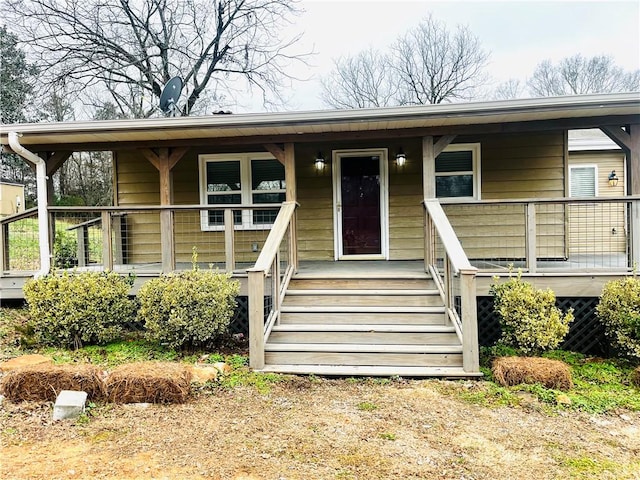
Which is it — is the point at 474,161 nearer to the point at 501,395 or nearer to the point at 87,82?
the point at 501,395

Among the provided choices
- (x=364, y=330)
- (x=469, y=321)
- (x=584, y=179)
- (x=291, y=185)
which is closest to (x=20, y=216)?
(x=291, y=185)

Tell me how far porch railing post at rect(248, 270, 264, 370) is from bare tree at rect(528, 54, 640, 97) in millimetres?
25382

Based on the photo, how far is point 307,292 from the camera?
219 inches

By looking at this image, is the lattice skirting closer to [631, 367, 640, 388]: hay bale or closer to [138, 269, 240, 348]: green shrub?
[631, 367, 640, 388]: hay bale

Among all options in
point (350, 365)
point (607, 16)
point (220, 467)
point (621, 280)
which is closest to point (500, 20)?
point (607, 16)

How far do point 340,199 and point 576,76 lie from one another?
2445 centimetres

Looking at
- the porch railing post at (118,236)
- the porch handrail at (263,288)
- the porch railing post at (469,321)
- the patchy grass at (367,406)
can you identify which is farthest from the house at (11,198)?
the porch railing post at (469,321)

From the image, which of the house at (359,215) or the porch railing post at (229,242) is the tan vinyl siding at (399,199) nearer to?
the house at (359,215)

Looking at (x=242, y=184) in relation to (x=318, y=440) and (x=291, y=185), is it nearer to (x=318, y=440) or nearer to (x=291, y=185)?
(x=291, y=185)

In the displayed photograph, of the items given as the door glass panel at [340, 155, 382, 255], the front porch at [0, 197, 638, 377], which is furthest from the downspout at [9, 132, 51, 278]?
the door glass panel at [340, 155, 382, 255]

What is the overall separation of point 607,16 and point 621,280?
20820 millimetres

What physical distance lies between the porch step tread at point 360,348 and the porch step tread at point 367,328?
0.57ft

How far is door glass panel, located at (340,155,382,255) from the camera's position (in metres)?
7.54

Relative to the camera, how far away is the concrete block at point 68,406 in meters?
3.43
